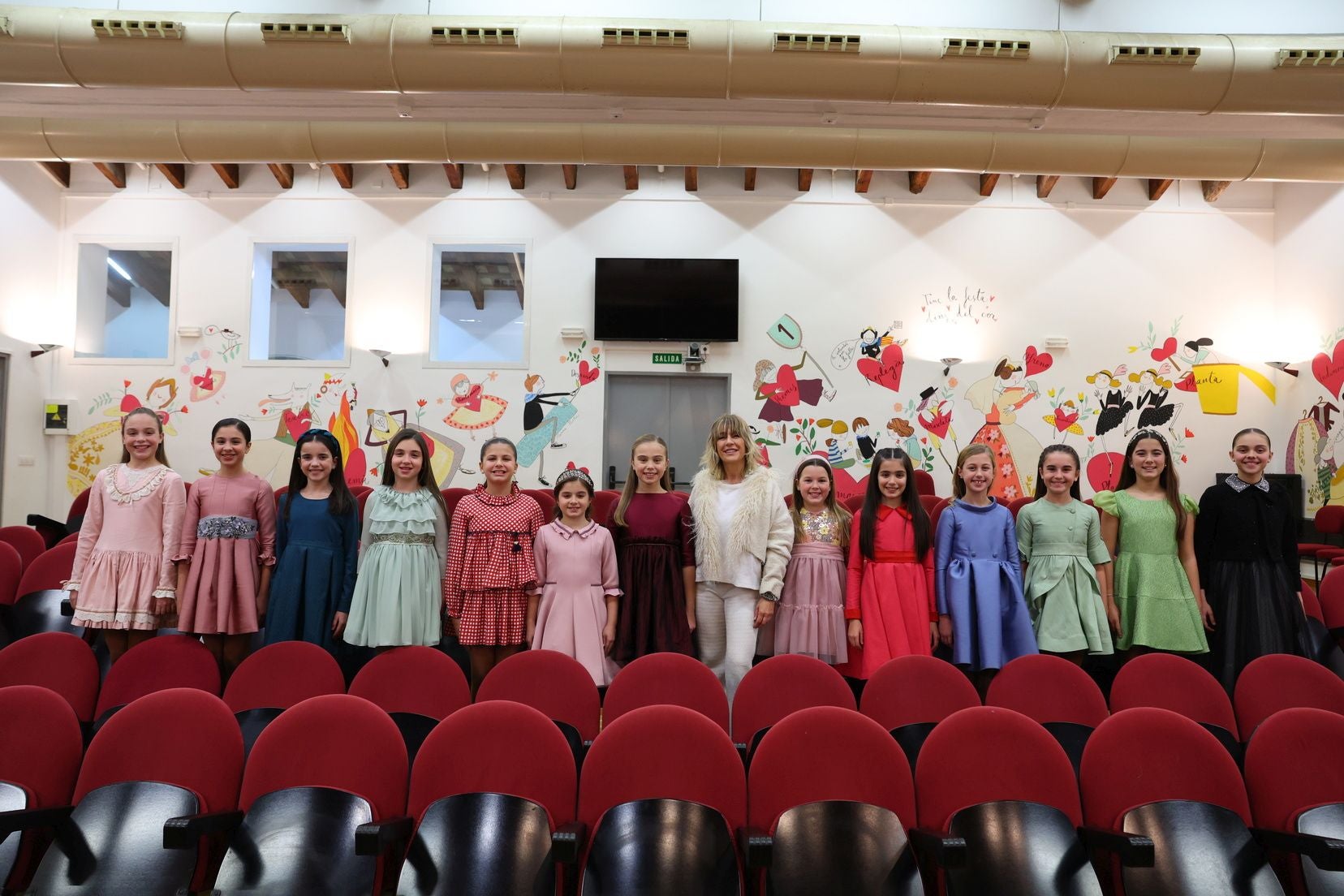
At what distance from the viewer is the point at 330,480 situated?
3.42m

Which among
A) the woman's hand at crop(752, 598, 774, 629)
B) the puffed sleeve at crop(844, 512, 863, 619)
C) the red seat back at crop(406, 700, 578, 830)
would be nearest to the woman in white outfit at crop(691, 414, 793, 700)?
the woman's hand at crop(752, 598, 774, 629)

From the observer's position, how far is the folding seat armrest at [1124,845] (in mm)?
1969

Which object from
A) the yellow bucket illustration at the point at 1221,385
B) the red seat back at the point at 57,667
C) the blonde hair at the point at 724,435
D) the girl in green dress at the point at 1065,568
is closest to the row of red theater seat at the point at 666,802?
the red seat back at the point at 57,667

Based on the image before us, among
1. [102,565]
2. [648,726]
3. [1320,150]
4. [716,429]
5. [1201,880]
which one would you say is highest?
[1320,150]

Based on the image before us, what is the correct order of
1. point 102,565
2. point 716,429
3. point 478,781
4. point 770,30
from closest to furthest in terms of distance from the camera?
point 478,781
point 102,565
point 716,429
point 770,30

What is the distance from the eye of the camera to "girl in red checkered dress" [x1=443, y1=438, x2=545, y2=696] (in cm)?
332

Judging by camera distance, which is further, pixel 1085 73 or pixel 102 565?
pixel 1085 73

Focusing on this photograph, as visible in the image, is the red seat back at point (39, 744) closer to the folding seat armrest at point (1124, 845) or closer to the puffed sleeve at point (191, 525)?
the puffed sleeve at point (191, 525)

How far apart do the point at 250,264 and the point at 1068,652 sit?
768 centimetres

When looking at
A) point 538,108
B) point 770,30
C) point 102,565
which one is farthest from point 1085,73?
point 102,565

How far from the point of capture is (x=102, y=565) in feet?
10.7

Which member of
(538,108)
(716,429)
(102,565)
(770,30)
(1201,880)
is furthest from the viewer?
(538,108)

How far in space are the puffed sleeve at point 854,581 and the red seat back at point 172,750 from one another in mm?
2133

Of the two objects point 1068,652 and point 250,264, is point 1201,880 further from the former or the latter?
point 250,264
